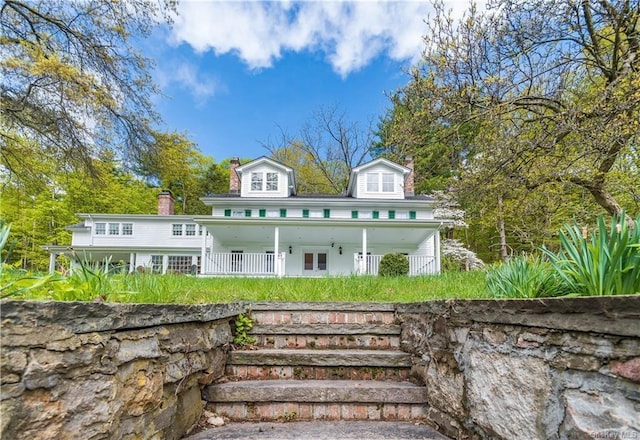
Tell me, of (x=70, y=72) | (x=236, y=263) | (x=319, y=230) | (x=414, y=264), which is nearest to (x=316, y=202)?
(x=319, y=230)

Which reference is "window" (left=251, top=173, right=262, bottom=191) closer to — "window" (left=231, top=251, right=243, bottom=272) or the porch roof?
the porch roof

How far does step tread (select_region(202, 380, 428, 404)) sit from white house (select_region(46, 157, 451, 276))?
9.90 metres

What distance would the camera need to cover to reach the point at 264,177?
16.0 m

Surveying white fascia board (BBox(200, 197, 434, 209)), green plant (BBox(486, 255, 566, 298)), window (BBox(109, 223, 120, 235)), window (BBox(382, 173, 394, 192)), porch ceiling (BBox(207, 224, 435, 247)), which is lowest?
green plant (BBox(486, 255, 566, 298))

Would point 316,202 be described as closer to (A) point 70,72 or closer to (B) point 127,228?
(A) point 70,72

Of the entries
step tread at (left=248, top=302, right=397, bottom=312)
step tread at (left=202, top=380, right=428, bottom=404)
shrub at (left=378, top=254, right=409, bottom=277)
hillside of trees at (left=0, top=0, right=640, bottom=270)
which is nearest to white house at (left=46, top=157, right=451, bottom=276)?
shrub at (left=378, top=254, right=409, bottom=277)

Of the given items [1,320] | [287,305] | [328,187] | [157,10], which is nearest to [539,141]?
[287,305]

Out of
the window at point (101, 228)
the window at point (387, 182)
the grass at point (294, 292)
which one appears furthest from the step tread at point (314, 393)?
the window at point (101, 228)

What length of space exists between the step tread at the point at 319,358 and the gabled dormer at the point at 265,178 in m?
13.6

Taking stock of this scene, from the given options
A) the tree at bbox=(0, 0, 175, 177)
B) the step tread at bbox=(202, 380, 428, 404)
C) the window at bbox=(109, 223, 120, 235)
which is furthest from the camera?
the window at bbox=(109, 223, 120, 235)

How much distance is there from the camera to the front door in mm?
15469

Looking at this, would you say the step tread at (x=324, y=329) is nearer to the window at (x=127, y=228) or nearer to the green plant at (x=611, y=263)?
the green plant at (x=611, y=263)

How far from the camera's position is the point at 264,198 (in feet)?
50.6

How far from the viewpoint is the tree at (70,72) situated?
23.5 feet
